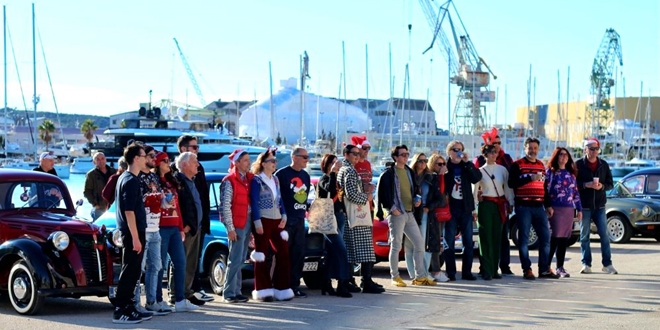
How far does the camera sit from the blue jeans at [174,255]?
1115 centimetres

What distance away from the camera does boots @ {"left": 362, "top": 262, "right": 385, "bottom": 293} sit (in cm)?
1289

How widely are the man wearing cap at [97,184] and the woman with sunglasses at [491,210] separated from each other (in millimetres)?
5804

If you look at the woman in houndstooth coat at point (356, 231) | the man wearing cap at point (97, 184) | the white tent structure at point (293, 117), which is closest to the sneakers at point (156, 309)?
the woman in houndstooth coat at point (356, 231)

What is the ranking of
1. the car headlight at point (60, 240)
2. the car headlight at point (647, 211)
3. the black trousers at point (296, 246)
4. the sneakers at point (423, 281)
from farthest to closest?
the car headlight at point (647, 211), the sneakers at point (423, 281), the black trousers at point (296, 246), the car headlight at point (60, 240)

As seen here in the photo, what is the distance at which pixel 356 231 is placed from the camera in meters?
13.1

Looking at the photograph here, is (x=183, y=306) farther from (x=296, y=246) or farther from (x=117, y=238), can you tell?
(x=296, y=246)

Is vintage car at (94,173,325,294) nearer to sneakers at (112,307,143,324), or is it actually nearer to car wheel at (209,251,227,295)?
car wheel at (209,251,227,295)

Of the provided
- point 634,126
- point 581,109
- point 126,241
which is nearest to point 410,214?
point 126,241

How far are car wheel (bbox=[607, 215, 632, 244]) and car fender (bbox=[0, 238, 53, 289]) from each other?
1414 centimetres

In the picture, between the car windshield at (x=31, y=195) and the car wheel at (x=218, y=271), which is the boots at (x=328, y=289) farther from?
the car windshield at (x=31, y=195)

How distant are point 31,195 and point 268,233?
9.45 ft

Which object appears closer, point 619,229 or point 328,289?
point 328,289

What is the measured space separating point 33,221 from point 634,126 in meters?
133

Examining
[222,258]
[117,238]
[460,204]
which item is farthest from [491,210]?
[117,238]
